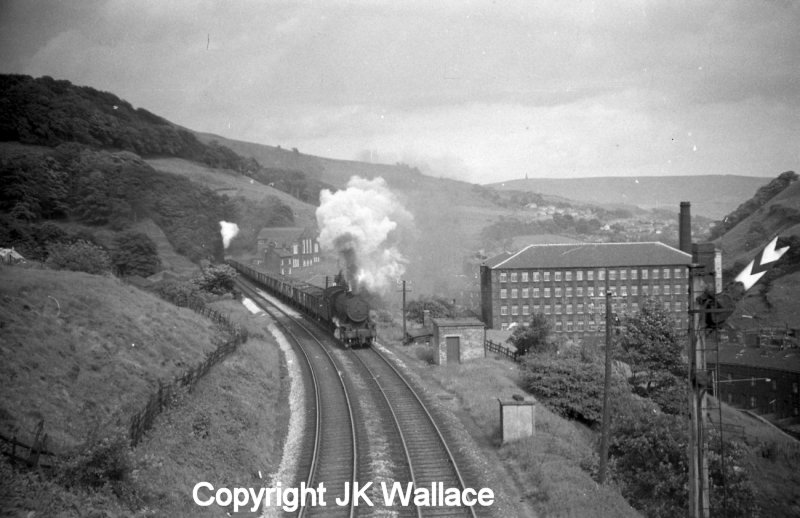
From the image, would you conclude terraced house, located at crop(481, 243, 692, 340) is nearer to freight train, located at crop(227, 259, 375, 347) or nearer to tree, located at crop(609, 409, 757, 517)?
freight train, located at crop(227, 259, 375, 347)

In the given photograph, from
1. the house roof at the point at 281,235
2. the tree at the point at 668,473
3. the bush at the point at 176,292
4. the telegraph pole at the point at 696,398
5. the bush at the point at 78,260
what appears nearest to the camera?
the telegraph pole at the point at 696,398

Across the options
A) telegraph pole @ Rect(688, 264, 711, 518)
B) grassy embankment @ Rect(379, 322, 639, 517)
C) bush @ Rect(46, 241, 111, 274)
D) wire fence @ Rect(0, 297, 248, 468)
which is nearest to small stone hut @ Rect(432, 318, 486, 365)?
grassy embankment @ Rect(379, 322, 639, 517)

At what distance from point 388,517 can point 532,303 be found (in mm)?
53751

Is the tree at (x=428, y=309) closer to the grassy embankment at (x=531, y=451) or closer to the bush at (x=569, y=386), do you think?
the grassy embankment at (x=531, y=451)

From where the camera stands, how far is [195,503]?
1270cm

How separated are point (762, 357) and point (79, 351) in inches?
2020

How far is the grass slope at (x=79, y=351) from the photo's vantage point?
1368 centimetres

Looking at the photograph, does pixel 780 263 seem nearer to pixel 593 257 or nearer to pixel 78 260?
pixel 593 257

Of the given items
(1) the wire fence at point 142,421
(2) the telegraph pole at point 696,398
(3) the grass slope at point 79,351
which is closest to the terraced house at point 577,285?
(1) the wire fence at point 142,421

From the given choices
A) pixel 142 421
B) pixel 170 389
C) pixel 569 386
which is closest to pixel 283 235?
pixel 569 386

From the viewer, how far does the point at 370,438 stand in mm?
17906

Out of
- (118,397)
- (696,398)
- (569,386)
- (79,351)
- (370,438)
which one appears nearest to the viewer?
(696,398)

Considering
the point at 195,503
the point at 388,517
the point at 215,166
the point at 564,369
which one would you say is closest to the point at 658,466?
the point at 564,369

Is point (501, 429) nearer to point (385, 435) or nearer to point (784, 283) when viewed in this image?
point (385, 435)
